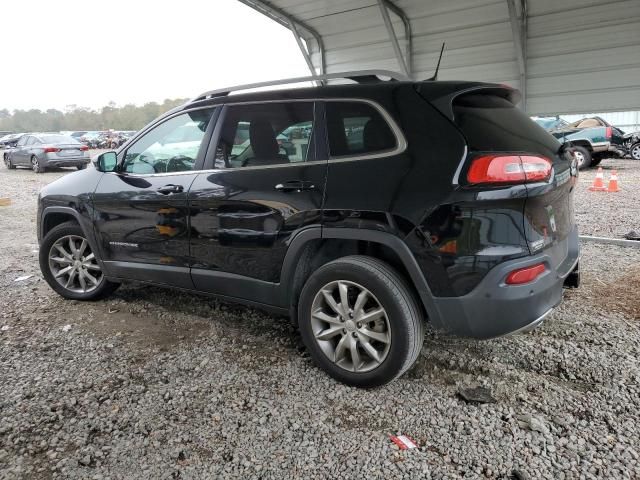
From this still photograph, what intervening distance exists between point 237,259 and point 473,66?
11062 mm

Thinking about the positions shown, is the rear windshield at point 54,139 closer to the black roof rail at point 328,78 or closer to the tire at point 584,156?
the black roof rail at point 328,78

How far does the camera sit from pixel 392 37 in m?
11.6

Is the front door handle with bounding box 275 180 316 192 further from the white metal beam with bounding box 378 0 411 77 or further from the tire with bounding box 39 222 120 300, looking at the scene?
the white metal beam with bounding box 378 0 411 77

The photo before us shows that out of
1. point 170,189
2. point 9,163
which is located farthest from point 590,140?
point 9,163

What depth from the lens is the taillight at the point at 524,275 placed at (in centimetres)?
234

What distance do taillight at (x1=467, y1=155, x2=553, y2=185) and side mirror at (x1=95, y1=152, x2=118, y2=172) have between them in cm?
287

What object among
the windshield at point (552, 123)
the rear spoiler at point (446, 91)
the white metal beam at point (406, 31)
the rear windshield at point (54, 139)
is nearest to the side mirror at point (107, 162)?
the rear spoiler at point (446, 91)

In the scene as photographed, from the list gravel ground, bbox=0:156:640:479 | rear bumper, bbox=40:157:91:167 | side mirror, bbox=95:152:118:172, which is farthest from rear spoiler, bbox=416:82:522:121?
rear bumper, bbox=40:157:91:167

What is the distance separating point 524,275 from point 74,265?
12.4 ft

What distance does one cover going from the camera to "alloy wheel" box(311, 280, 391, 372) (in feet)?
8.72

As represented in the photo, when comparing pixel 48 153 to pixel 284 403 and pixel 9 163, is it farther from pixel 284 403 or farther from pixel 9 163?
pixel 284 403

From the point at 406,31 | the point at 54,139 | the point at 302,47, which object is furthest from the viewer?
the point at 54,139

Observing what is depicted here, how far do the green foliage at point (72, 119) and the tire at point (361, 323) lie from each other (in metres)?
78.6

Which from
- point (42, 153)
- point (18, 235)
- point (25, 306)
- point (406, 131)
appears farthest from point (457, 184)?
point (42, 153)
